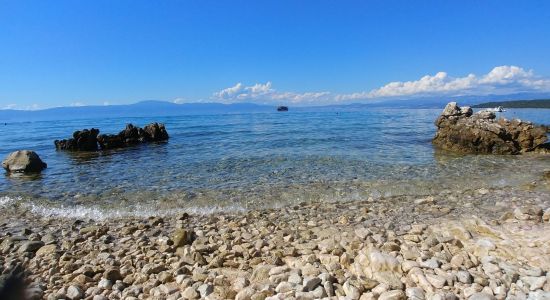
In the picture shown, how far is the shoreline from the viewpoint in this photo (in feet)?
19.1

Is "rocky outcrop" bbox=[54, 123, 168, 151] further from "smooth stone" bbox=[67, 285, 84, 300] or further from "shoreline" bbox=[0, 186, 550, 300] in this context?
"smooth stone" bbox=[67, 285, 84, 300]

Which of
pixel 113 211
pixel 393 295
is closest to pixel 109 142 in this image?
pixel 113 211

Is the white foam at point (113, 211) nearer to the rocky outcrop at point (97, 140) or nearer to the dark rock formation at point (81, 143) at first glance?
the dark rock formation at point (81, 143)

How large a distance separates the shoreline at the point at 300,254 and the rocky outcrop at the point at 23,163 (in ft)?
37.4

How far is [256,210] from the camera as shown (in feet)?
37.2

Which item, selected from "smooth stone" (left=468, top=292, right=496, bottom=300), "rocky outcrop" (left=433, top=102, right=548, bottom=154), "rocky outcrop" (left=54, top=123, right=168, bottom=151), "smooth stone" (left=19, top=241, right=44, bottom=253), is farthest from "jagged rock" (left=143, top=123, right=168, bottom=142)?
"smooth stone" (left=468, top=292, right=496, bottom=300)

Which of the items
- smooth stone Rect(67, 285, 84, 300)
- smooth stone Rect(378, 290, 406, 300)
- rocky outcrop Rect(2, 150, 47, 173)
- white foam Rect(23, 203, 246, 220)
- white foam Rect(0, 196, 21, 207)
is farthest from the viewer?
rocky outcrop Rect(2, 150, 47, 173)

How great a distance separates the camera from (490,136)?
23.8 metres

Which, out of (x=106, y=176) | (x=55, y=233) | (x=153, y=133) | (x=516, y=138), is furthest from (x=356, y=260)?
(x=153, y=133)

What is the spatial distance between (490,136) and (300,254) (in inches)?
859

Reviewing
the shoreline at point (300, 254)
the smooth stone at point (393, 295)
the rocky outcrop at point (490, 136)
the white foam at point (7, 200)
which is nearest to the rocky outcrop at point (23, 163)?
the white foam at point (7, 200)

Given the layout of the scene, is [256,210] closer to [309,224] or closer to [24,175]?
[309,224]

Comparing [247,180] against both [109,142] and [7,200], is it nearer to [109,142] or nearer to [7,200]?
[7,200]

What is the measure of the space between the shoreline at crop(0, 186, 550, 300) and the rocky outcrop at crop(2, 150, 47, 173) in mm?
11405
